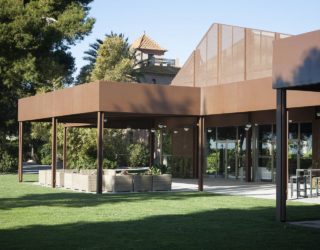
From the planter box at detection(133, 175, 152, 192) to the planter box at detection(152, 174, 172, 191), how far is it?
16 centimetres

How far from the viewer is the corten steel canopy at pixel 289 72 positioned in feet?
40.2

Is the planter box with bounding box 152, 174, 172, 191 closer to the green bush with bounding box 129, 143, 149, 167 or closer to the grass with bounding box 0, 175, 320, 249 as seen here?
the grass with bounding box 0, 175, 320, 249

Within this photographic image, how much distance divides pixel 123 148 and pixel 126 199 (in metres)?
26.9

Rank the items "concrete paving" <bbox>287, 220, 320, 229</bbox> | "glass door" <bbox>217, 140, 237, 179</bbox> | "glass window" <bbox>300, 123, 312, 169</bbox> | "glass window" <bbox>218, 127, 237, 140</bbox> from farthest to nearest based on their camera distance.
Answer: "glass door" <bbox>217, 140, 237, 179</bbox> < "glass window" <bbox>218, 127, 237, 140</bbox> < "glass window" <bbox>300, 123, 312, 169</bbox> < "concrete paving" <bbox>287, 220, 320, 229</bbox>

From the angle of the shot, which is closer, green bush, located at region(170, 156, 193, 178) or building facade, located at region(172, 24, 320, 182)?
building facade, located at region(172, 24, 320, 182)

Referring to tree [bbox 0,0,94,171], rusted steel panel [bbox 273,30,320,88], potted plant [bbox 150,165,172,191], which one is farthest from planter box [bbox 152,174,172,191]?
tree [bbox 0,0,94,171]

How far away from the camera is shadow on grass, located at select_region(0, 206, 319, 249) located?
9773 mm

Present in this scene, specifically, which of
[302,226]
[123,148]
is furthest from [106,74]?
[302,226]

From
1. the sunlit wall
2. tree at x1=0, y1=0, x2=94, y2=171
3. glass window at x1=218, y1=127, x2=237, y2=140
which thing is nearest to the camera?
the sunlit wall

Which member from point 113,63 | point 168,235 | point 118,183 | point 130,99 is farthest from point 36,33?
point 168,235

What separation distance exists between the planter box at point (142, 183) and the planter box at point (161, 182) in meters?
0.16

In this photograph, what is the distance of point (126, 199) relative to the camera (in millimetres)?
18812

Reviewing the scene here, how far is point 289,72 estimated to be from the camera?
1304 centimetres

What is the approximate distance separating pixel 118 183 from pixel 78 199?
3683mm
